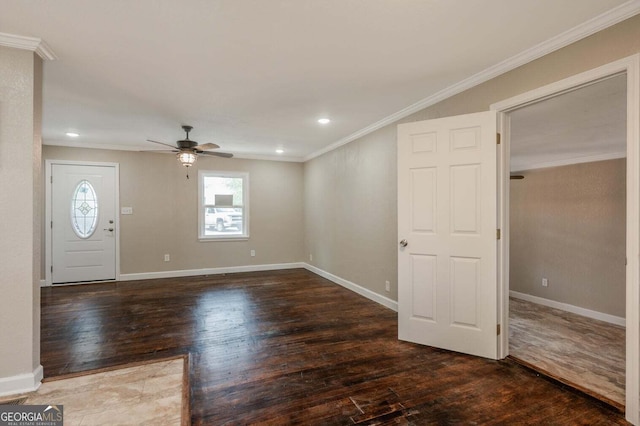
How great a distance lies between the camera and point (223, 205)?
6395 millimetres

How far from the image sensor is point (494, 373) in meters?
2.38

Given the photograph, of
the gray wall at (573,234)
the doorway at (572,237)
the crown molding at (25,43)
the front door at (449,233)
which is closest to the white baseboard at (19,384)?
the crown molding at (25,43)

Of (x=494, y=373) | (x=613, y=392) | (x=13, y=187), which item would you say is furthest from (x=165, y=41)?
(x=613, y=392)

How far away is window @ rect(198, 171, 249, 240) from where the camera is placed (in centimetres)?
621

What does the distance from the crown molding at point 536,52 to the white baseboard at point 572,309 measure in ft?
12.3

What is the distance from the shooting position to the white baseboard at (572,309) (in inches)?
154

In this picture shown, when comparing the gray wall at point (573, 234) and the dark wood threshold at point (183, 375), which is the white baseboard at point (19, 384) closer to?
the dark wood threshold at point (183, 375)

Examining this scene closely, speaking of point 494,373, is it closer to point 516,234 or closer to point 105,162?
point 516,234

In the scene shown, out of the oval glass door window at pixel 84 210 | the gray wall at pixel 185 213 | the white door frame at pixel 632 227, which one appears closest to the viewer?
the white door frame at pixel 632 227

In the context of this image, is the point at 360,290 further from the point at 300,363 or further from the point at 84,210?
the point at 84,210

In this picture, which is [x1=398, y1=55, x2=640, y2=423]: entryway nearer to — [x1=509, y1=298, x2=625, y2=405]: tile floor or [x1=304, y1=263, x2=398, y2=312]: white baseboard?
[x1=509, y1=298, x2=625, y2=405]: tile floor

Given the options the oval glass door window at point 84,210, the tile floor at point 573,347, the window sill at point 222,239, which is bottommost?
the tile floor at point 573,347

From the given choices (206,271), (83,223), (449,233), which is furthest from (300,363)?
(83,223)

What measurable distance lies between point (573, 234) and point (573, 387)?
11.1 ft
